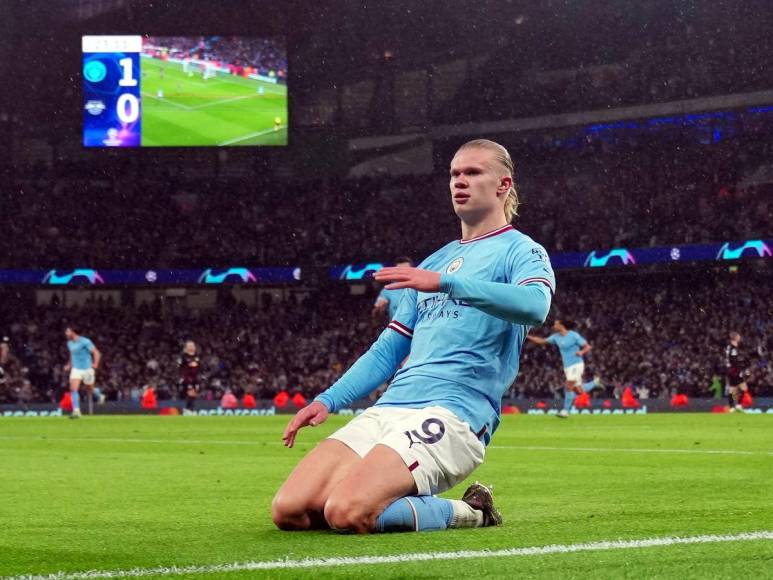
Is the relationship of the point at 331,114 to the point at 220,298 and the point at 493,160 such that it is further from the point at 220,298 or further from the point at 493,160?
the point at 493,160

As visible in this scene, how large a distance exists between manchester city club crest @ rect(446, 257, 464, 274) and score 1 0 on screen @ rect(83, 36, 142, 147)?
38722 mm

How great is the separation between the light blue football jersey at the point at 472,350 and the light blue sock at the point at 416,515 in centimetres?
42

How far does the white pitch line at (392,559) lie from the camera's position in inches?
186

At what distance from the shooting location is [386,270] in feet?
18.0

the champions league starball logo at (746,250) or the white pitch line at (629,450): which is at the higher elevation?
the champions league starball logo at (746,250)

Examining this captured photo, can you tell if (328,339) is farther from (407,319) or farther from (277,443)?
(407,319)

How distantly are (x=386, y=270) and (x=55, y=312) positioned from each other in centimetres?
4551

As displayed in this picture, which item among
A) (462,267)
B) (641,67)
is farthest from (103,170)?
(462,267)

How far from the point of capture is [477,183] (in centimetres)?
649

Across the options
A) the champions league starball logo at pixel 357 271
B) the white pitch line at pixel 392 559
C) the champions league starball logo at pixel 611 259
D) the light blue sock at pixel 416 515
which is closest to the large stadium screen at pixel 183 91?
the champions league starball logo at pixel 357 271

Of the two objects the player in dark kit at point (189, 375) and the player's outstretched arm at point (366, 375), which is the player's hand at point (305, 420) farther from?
the player in dark kit at point (189, 375)

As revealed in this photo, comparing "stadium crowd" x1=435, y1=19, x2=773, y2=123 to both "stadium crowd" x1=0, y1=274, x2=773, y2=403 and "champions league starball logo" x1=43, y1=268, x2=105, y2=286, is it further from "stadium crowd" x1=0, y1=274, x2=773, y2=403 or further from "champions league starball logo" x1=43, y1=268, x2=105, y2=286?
"champions league starball logo" x1=43, y1=268, x2=105, y2=286

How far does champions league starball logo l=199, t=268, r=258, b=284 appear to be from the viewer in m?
48.7

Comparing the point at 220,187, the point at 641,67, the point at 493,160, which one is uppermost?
the point at 641,67
